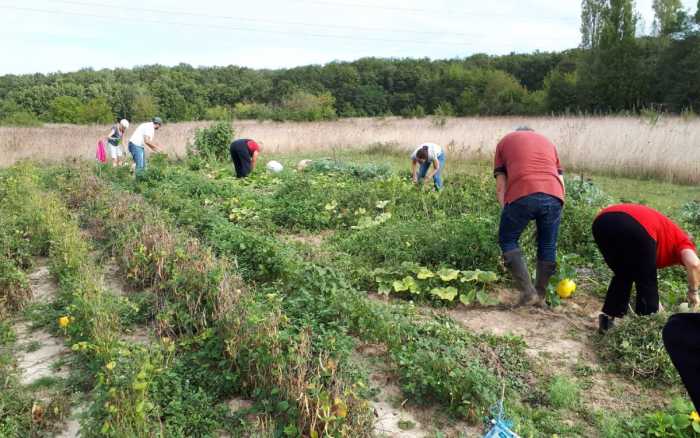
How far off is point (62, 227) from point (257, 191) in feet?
13.3

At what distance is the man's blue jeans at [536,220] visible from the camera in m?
4.20

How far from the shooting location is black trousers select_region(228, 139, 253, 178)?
10320mm

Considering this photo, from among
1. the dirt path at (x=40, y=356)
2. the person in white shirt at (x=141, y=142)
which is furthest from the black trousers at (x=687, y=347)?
the person in white shirt at (x=141, y=142)

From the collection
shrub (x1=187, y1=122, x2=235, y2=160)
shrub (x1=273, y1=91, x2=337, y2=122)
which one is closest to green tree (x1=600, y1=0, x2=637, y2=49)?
shrub (x1=273, y1=91, x2=337, y2=122)

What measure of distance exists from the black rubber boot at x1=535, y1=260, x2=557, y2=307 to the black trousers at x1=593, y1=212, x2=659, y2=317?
61 centimetres

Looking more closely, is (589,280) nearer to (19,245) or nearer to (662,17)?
(19,245)

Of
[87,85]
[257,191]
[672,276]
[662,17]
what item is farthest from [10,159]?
[662,17]

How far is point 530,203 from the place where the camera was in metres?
4.19

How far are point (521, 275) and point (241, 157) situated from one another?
7371 mm

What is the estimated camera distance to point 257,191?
30.9 feet

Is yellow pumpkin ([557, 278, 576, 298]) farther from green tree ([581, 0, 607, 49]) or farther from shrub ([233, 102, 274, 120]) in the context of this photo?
green tree ([581, 0, 607, 49])

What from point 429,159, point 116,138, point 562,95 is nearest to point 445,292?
point 429,159

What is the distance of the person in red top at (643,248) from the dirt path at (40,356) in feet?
11.8

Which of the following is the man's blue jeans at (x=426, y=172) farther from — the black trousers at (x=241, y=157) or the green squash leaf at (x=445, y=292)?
the black trousers at (x=241, y=157)
